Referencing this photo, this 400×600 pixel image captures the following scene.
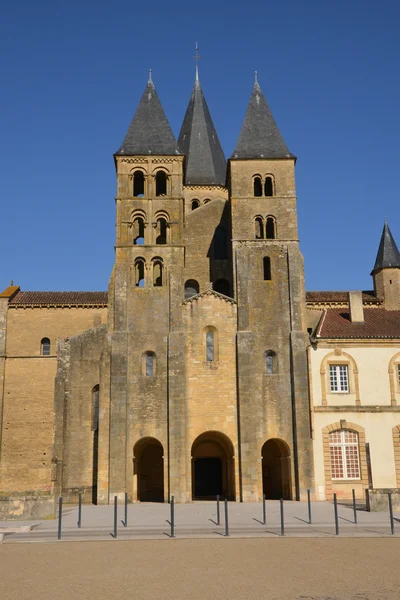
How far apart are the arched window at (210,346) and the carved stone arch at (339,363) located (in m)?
5.65

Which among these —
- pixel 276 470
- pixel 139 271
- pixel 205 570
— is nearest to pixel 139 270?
pixel 139 271

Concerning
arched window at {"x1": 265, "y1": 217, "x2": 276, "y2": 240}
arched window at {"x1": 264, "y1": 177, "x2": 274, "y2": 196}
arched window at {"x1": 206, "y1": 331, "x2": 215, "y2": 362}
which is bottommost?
arched window at {"x1": 206, "y1": 331, "x2": 215, "y2": 362}

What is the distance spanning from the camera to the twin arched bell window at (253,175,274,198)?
36.6 meters

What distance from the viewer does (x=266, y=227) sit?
36.1m

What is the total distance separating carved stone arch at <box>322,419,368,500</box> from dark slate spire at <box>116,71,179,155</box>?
17629mm

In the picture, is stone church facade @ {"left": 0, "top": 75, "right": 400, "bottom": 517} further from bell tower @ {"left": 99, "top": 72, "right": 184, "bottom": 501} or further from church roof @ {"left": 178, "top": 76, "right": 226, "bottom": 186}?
church roof @ {"left": 178, "top": 76, "right": 226, "bottom": 186}

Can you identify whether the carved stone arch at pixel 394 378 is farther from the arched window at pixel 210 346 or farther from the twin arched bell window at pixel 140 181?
the twin arched bell window at pixel 140 181

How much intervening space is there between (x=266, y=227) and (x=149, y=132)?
30.0ft

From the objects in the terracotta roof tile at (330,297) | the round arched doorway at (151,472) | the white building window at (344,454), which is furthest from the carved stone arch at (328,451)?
the terracotta roof tile at (330,297)

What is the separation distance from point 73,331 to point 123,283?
7.39m

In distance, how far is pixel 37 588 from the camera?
1098 cm

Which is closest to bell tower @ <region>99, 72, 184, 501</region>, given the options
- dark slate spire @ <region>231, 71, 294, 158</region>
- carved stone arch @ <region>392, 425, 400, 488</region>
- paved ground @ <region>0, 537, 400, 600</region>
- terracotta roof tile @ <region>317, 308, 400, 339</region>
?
dark slate spire @ <region>231, 71, 294, 158</region>

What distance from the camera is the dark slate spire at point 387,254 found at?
40875mm

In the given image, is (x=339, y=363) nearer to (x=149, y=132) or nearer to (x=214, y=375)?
(x=214, y=375)
